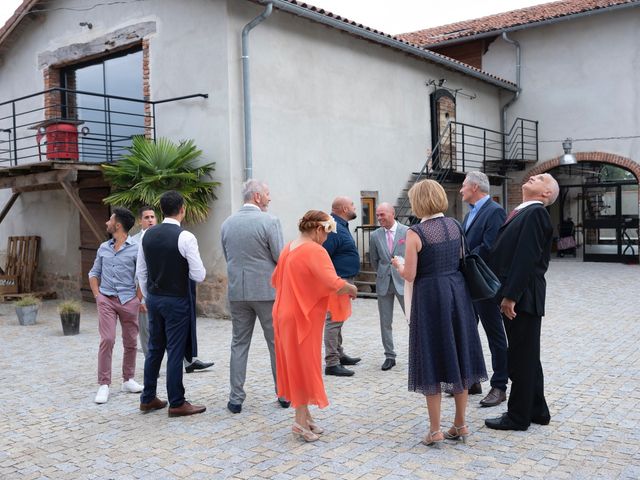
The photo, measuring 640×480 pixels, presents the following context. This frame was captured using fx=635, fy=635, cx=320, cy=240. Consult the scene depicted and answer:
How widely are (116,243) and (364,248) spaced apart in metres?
7.75

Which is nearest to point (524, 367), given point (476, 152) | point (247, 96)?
point (247, 96)

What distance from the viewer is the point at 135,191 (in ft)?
31.0

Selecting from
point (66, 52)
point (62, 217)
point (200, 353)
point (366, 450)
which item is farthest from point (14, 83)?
point (366, 450)

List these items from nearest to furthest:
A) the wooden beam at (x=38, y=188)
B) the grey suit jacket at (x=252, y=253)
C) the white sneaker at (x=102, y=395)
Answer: the grey suit jacket at (x=252, y=253), the white sneaker at (x=102, y=395), the wooden beam at (x=38, y=188)

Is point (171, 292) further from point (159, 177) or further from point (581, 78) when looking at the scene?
point (581, 78)

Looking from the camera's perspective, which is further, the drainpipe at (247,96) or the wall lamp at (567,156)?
the wall lamp at (567,156)

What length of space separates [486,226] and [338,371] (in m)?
2.08

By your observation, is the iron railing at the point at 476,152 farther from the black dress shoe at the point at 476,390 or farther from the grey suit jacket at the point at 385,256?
the black dress shoe at the point at 476,390

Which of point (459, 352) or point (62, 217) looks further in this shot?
point (62, 217)

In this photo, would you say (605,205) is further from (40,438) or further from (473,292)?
(40,438)

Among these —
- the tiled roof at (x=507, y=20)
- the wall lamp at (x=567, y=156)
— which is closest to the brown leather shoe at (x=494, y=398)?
the wall lamp at (x=567, y=156)

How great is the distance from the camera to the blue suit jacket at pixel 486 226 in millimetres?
Result: 5148

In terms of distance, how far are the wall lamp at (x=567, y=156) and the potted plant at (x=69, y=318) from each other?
12140 millimetres

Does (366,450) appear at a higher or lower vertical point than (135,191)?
lower
